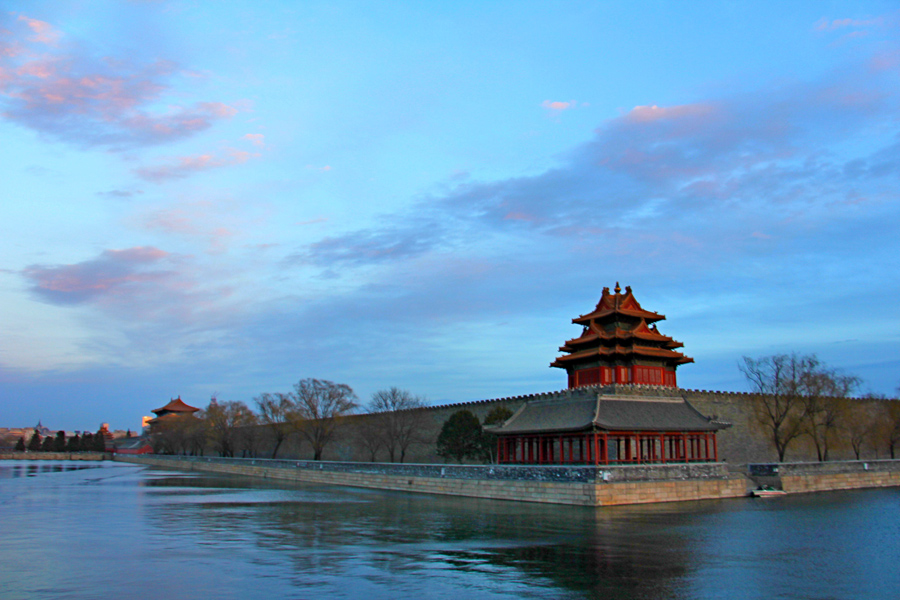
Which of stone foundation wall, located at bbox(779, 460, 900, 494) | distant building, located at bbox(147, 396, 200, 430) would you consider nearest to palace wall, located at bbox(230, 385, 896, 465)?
stone foundation wall, located at bbox(779, 460, 900, 494)

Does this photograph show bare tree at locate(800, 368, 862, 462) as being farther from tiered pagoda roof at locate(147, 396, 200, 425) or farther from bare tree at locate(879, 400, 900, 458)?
tiered pagoda roof at locate(147, 396, 200, 425)

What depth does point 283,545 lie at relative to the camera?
17969 mm

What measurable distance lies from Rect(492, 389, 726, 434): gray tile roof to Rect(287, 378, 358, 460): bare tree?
23.5 m

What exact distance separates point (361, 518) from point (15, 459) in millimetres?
107644

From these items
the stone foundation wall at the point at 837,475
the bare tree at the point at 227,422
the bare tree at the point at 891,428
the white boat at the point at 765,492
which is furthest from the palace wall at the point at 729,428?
the bare tree at the point at 227,422

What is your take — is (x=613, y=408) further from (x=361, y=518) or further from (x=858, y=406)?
(x=858, y=406)

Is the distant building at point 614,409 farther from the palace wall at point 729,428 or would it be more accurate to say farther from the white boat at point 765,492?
the white boat at point 765,492

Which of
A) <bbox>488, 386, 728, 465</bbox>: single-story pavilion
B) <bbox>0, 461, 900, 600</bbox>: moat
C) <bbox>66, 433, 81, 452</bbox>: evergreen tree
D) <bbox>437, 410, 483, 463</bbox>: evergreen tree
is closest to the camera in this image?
<bbox>0, 461, 900, 600</bbox>: moat

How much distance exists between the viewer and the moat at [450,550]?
12938 mm

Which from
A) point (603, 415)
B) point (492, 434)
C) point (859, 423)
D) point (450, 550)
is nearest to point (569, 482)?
point (603, 415)

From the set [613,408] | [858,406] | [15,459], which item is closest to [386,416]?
[613,408]

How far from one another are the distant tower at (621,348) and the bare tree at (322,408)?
74.4 ft

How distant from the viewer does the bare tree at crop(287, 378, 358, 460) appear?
5912 cm

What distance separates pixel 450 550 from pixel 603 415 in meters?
18.1
